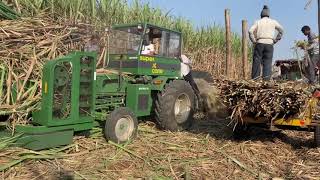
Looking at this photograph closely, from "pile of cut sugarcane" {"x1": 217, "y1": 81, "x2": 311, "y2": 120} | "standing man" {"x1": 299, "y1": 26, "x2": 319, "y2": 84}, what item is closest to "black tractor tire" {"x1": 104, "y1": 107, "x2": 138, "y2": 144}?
"pile of cut sugarcane" {"x1": 217, "y1": 81, "x2": 311, "y2": 120}

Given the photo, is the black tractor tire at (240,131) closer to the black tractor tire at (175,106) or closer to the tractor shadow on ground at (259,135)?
the tractor shadow on ground at (259,135)

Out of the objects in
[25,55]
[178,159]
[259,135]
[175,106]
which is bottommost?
[178,159]

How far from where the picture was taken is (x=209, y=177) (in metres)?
5.80

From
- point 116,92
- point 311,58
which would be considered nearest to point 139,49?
point 116,92

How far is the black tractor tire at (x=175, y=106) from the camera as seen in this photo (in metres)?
8.62

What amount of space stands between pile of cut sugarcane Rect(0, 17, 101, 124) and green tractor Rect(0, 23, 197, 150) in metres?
0.27

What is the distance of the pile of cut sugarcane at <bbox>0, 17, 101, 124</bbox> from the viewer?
6281 millimetres

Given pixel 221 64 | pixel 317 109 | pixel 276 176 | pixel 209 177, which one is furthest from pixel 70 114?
pixel 221 64

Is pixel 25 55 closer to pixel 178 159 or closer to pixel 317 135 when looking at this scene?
pixel 178 159

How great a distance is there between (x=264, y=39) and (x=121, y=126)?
12.1ft

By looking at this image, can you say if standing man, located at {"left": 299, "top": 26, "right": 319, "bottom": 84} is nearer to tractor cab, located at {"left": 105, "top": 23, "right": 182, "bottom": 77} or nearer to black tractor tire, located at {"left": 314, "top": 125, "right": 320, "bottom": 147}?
black tractor tire, located at {"left": 314, "top": 125, "right": 320, "bottom": 147}

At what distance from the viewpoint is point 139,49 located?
8.24m

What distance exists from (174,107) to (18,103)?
11.2 feet

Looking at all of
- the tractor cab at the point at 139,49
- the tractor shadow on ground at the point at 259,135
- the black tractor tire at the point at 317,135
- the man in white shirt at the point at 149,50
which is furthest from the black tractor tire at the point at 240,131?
the man in white shirt at the point at 149,50
